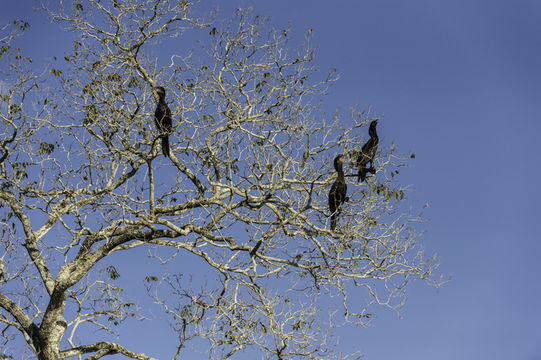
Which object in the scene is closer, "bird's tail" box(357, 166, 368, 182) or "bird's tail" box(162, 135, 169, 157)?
"bird's tail" box(357, 166, 368, 182)

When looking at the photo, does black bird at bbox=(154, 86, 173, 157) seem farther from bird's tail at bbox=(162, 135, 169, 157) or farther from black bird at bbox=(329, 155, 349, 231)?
black bird at bbox=(329, 155, 349, 231)

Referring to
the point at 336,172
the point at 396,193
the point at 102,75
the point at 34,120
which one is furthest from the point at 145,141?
the point at 396,193

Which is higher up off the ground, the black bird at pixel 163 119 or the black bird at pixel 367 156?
the black bird at pixel 163 119

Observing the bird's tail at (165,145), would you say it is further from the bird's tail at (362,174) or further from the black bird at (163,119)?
the bird's tail at (362,174)

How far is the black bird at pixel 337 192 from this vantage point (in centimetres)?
1056

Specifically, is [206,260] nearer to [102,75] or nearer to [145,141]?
[145,141]

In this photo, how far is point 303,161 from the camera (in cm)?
1145

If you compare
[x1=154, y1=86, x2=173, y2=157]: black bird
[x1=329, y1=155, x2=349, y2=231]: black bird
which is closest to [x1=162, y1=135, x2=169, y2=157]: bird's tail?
[x1=154, y1=86, x2=173, y2=157]: black bird

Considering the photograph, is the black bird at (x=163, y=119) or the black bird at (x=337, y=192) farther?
the black bird at (x=163, y=119)

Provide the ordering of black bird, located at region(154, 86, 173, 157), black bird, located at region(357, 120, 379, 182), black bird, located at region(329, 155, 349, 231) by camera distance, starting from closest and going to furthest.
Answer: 1. black bird, located at region(329, 155, 349, 231)
2. black bird, located at region(357, 120, 379, 182)
3. black bird, located at region(154, 86, 173, 157)

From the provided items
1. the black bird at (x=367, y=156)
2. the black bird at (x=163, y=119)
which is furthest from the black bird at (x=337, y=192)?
the black bird at (x=163, y=119)

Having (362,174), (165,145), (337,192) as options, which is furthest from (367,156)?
(165,145)

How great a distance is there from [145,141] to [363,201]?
13.1 feet

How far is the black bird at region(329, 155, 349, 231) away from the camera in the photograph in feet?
34.7
